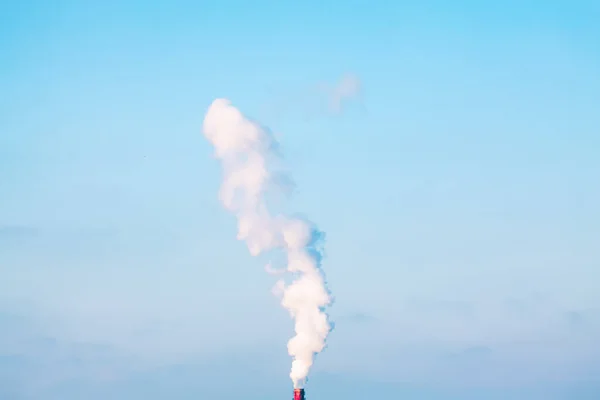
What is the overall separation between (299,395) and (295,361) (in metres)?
4.83

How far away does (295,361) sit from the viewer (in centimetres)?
4597

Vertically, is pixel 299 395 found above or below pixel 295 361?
below

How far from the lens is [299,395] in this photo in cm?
4653
